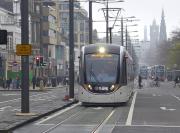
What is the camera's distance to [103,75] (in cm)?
3659

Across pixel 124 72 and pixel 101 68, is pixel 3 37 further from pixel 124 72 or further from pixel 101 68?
pixel 124 72

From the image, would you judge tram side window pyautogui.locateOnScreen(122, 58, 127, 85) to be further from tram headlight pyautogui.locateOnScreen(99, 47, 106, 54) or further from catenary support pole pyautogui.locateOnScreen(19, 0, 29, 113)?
catenary support pole pyautogui.locateOnScreen(19, 0, 29, 113)

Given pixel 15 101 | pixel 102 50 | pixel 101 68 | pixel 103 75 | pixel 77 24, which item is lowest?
pixel 15 101

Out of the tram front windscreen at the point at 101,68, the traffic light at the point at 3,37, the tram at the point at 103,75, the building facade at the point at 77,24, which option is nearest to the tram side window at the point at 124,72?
the tram at the point at 103,75

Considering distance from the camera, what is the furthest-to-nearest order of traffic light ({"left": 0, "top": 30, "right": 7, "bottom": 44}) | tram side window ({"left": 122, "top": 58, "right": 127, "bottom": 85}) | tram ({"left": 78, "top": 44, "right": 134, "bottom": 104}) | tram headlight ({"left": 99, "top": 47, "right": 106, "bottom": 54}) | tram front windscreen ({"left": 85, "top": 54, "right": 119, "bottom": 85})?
1. tram headlight ({"left": 99, "top": 47, "right": 106, "bottom": 54})
2. tram side window ({"left": 122, "top": 58, "right": 127, "bottom": 85})
3. tram front windscreen ({"left": 85, "top": 54, "right": 119, "bottom": 85})
4. tram ({"left": 78, "top": 44, "right": 134, "bottom": 104})
5. traffic light ({"left": 0, "top": 30, "right": 7, "bottom": 44})

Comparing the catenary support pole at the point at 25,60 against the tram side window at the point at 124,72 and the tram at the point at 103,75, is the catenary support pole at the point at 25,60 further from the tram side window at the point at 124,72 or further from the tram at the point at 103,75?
the tram side window at the point at 124,72

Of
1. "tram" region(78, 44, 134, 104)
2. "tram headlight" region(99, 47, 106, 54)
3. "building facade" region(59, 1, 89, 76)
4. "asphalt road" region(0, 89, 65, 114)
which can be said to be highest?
"building facade" region(59, 1, 89, 76)

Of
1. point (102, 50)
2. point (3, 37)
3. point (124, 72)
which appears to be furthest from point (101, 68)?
point (3, 37)

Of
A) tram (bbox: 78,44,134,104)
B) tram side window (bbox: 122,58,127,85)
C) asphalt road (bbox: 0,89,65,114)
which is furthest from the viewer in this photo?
tram side window (bbox: 122,58,127,85)

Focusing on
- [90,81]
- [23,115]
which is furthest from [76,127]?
[90,81]

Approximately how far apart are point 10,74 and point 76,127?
61.7m

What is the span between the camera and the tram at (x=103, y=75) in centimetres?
3572

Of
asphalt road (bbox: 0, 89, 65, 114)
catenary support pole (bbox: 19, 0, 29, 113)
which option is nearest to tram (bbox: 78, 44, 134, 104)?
asphalt road (bbox: 0, 89, 65, 114)

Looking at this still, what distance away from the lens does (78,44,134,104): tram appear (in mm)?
35719
